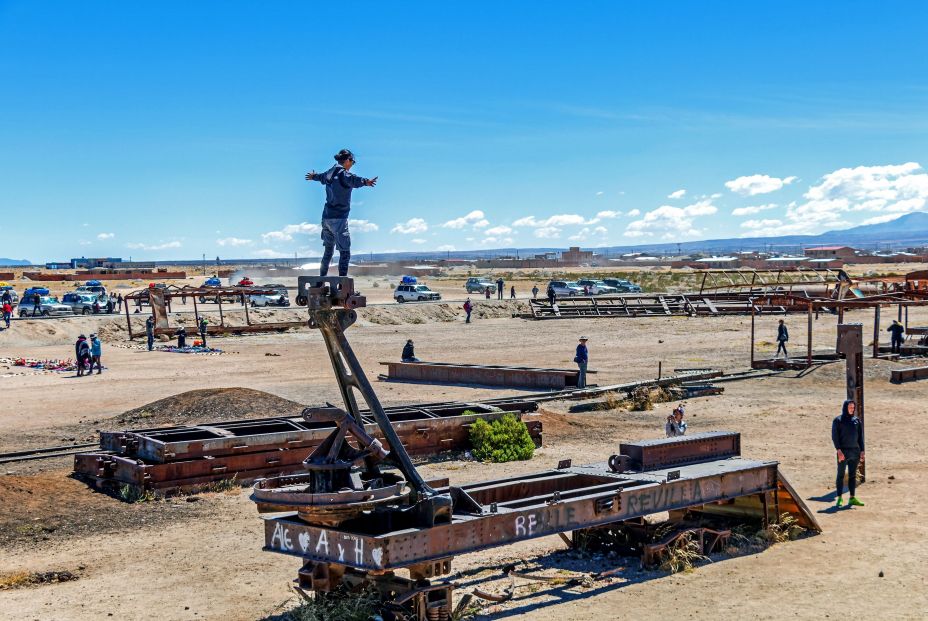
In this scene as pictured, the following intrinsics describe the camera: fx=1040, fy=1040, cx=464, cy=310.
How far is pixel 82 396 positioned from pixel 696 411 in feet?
52.5

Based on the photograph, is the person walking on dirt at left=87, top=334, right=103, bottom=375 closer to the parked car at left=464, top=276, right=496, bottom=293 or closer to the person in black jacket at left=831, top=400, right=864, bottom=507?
the person in black jacket at left=831, top=400, right=864, bottom=507

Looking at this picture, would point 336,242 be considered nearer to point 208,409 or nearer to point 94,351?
point 208,409

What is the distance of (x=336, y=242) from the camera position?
9.23 metres

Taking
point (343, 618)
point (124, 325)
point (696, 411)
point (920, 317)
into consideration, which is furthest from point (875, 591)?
point (920, 317)

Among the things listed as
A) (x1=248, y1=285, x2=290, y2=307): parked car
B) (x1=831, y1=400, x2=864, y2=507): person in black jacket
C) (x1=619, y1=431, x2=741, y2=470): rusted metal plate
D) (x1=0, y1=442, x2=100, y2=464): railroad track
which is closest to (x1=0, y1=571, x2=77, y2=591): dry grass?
(x1=619, y1=431, x2=741, y2=470): rusted metal plate

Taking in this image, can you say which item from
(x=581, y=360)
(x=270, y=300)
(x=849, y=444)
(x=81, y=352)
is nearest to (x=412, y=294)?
(x=270, y=300)

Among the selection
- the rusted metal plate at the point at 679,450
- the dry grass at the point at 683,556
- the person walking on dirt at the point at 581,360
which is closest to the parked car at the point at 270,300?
the person walking on dirt at the point at 581,360

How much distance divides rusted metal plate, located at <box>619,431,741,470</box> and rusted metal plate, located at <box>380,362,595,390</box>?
15.5 meters

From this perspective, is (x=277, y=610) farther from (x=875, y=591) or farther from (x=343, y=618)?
(x=875, y=591)

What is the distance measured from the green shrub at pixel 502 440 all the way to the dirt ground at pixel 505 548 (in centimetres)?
33

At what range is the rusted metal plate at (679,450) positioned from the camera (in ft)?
38.6

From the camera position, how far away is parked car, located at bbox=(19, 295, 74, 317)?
181 feet

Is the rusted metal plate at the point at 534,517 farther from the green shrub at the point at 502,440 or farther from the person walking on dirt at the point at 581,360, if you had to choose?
the person walking on dirt at the point at 581,360

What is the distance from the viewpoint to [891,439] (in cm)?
1944
